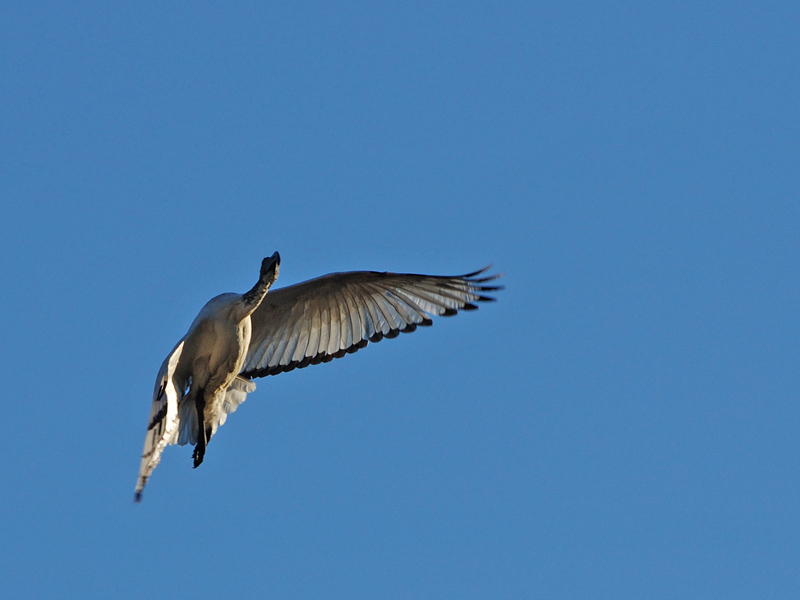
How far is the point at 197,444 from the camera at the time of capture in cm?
1318

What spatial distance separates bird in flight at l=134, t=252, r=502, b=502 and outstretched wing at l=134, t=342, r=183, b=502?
41mm

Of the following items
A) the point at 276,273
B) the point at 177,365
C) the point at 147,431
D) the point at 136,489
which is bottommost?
the point at 136,489

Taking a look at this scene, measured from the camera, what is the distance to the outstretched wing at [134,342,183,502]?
445 inches

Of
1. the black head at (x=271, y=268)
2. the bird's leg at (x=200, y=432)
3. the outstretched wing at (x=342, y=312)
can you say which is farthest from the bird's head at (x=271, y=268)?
the bird's leg at (x=200, y=432)

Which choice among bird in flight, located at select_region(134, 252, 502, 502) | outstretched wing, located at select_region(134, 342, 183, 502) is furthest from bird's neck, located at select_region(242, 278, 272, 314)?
outstretched wing, located at select_region(134, 342, 183, 502)

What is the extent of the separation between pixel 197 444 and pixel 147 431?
1746mm

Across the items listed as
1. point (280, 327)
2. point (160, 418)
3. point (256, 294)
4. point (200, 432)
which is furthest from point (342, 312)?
point (160, 418)

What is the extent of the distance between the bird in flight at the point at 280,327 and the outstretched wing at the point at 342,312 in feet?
0.04

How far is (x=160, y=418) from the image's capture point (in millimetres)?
11617

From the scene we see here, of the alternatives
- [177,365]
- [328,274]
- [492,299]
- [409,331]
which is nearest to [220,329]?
[177,365]

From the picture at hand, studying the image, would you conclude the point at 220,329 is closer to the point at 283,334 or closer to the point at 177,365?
the point at 177,365

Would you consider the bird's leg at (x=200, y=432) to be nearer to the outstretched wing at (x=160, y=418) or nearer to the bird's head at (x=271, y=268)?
the outstretched wing at (x=160, y=418)

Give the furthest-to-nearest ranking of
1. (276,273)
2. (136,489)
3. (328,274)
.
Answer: (328,274) → (276,273) → (136,489)

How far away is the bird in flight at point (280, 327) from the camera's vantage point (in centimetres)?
1262
